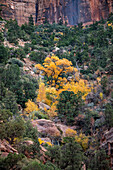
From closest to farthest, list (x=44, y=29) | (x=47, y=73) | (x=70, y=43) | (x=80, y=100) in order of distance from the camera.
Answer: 1. (x=80, y=100)
2. (x=47, y=73)
3. (x=70, y=43)
4. (x=44, y=29)

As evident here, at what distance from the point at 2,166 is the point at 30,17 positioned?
6620 cm

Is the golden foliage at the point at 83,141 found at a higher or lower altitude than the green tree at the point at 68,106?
lower

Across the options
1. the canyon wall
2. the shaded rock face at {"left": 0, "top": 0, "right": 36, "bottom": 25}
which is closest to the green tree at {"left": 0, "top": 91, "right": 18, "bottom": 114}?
the shaded rock face at {"left": 0, "top": 0, "right": 36, "bottom": 25}

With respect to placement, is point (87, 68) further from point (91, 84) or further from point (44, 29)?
point (44, 29)

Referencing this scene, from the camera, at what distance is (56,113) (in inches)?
1164

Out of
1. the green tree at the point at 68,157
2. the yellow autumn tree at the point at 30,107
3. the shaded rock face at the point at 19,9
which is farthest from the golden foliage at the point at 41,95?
the shaded rock face at the point at 19,9

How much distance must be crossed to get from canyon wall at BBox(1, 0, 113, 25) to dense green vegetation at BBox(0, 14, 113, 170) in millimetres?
9203

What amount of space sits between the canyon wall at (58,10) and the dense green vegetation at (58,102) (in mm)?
9203

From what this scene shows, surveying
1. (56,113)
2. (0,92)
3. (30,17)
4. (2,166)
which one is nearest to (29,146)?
(2,166)

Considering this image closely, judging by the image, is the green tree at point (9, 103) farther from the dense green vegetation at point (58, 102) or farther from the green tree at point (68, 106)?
Answer: the green tree at point (68, 106)

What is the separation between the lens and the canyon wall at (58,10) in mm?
70438

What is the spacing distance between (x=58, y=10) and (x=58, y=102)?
54.9 meters

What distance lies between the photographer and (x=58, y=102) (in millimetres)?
31328

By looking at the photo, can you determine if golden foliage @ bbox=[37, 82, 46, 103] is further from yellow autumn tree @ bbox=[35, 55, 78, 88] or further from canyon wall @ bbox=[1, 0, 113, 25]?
canyon wall @ bbox=[1, 0, 113, 25]
